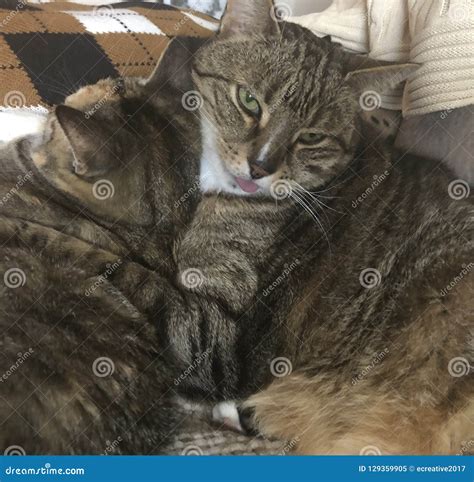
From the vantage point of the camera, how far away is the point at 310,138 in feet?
3.50

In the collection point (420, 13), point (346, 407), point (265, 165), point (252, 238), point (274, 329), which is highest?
point (420, 13)

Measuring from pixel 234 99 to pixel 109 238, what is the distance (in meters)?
0.36

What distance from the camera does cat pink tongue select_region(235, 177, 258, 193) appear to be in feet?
3.37

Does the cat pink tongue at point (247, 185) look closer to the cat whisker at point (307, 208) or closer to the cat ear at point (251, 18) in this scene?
the cat whisker at point (307, 208)

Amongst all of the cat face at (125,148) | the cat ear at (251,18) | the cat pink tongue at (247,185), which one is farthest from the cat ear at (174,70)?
the cat pink tongue at (247,185)

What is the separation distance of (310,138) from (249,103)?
0.46ft

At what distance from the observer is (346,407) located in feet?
3.13

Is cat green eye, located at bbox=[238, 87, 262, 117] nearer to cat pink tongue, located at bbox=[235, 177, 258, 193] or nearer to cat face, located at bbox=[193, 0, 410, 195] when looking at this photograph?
cat face, located at bbox=[193, 0, 410, 195]

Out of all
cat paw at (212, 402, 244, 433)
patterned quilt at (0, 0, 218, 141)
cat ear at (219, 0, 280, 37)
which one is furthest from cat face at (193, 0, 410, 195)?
cat paw at (212, 402, 244, 433)

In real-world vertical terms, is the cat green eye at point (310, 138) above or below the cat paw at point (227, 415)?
above

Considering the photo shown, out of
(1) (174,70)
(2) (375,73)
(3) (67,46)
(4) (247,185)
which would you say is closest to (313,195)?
(4) (247,185)

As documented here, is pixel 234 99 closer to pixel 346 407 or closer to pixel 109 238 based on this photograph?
pixel 109 238

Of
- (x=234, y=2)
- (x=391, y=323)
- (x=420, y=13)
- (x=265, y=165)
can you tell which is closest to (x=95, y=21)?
(x=234, y=2)

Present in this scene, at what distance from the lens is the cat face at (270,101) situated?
1.02m
